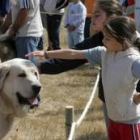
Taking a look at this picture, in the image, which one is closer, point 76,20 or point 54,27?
point 76,20

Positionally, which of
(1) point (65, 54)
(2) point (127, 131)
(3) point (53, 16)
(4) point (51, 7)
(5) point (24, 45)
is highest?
(1) point (65, 54)

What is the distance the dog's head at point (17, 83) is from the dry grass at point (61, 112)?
1.01 ft

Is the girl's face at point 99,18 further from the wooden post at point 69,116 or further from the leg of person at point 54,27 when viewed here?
the leg of person at point 54,27

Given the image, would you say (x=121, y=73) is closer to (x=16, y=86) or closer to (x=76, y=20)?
(x=16, y=86)

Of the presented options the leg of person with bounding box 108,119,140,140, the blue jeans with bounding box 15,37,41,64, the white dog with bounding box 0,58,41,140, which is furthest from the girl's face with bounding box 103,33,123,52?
the blue jeans with bounding box 15,37,41,64

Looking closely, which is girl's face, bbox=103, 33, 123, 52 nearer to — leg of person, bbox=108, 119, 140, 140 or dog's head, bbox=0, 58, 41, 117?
leg of person, bbox=108, 119, 140, 140

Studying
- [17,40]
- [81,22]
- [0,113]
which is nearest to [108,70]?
[0,113]

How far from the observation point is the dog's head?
3.40 meters

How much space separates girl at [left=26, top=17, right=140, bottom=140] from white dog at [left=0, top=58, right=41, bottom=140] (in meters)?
0.74

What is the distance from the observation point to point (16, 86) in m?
3.43

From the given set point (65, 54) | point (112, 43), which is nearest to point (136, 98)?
point (112, 43)

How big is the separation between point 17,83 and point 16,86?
0.08 feet

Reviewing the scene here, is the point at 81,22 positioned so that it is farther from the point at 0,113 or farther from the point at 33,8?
the point at 0,113

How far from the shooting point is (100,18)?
3123mm
